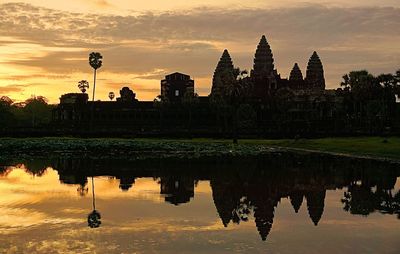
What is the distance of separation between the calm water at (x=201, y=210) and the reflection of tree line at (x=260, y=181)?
55 millimetres

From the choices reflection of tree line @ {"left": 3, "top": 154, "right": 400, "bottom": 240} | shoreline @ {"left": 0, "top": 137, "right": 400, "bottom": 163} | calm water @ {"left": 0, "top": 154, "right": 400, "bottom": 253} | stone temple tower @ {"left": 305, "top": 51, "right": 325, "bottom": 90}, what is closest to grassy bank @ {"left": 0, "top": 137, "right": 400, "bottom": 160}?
shoreline @ {"left": 0, "top": 137, "right": 400, "bottom": 163}

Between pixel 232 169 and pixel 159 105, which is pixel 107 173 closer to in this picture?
pixel 232 169

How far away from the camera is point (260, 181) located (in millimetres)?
32812

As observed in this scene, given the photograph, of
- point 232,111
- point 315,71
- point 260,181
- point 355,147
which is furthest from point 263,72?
point 260,181

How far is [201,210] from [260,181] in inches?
415

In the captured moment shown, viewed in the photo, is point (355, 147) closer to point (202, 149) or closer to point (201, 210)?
point (202, 149)

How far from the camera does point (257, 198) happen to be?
26016 millimetres

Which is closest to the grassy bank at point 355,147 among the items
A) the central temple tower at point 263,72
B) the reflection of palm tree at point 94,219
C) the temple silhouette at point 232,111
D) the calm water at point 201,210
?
the calm water at point 201,210

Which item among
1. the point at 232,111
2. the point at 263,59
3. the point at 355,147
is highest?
the point at 263,59

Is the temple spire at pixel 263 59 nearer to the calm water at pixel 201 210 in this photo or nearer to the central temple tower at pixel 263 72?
the central temple tower at pixel 263 72

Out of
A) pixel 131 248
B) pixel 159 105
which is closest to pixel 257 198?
pixel 131 248

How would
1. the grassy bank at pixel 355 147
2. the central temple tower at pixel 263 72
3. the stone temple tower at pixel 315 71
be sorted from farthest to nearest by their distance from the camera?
the stone temple tower at pixel 315 71 → the central temple tower at pixel 263 72 → the grassy bank at pixel 355 147

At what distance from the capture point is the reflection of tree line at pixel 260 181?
921 inches

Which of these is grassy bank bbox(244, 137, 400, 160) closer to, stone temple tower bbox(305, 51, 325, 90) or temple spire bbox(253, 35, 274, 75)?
temple spire bbox(253, 35, 274, 75)
